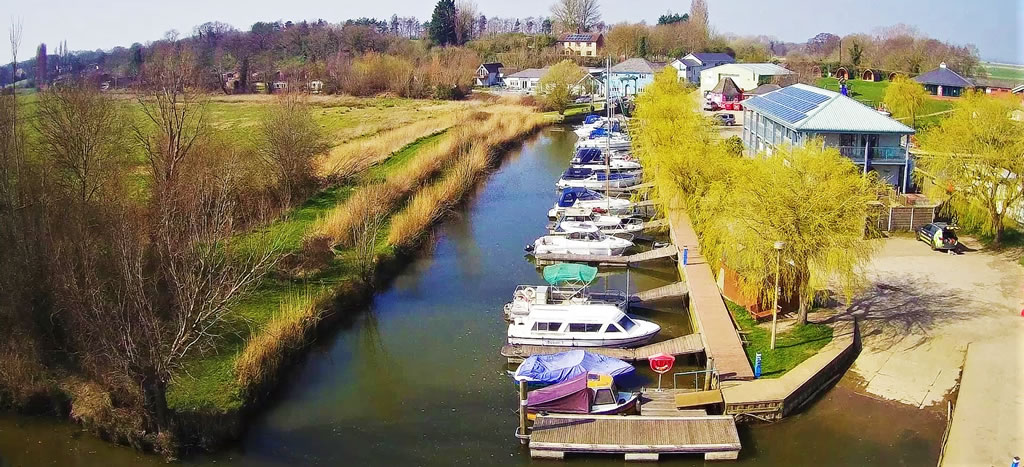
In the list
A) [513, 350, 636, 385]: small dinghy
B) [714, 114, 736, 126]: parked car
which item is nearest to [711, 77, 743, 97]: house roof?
[714, 114, 736, 126]: parked car

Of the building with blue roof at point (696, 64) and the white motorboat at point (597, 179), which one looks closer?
the white motorboat at point (597, 179)

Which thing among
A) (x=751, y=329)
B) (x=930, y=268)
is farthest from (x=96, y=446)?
(x=930, y=268)

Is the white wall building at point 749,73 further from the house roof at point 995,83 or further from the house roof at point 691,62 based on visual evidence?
the house roof at point 995,83

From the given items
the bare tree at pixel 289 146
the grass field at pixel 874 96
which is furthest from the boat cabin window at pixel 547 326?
the grass field at pixel 874 96

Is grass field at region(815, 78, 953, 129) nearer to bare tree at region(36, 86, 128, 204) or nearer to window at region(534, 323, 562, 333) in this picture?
window at region(534, 323, 562, 333)

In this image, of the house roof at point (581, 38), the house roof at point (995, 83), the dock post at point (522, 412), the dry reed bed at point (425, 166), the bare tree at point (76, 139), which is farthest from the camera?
the house roof at point (581, 38)

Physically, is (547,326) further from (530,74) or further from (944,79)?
(530,74)
